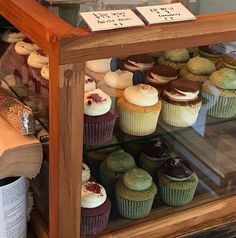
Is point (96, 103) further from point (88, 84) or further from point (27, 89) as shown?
point (27, 89)

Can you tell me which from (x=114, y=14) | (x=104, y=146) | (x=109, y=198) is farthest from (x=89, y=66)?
(x=109, y=198)

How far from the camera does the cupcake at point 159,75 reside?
106 cm

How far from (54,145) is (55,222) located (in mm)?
154

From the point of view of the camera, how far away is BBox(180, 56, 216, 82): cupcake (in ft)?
3.65

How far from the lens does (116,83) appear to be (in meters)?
1.00

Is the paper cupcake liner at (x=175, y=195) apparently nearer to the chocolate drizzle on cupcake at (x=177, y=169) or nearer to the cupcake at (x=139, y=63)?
the chocolate drizzle on cupcake at (x=177, y=169)

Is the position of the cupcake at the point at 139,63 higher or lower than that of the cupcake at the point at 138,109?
higher

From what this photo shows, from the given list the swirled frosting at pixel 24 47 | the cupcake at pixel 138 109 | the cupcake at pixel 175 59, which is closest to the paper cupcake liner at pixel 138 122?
the cupcake at pixel 138 109

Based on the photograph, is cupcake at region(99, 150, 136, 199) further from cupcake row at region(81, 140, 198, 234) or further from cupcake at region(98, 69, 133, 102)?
cupcake at region(98, 69, 133, 102)

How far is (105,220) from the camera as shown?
103cm

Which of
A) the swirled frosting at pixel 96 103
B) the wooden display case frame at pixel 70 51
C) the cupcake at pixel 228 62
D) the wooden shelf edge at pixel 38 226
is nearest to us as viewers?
the wooden display case frame at pixel 70 51

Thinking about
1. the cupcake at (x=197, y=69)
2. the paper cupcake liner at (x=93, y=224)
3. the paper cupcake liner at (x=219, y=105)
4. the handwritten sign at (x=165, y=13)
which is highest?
the handwritten sign at (x=165, y=13)

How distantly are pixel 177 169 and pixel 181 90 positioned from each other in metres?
0.18

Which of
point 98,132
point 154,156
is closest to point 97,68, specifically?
point 98,132
